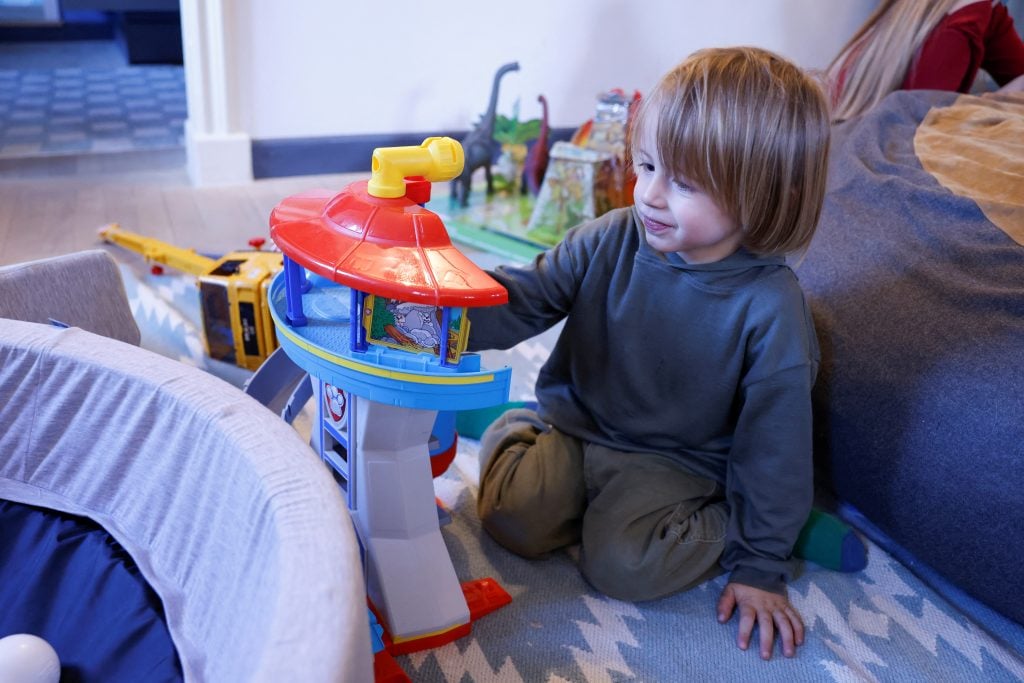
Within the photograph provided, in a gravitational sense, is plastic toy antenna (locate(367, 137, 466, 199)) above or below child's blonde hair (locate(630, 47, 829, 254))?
below

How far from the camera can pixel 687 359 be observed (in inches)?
32.8

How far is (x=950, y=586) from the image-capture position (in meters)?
0.89

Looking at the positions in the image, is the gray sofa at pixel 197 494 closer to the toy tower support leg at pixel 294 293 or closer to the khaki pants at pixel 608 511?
the toy tower support leg at pixel 294 293

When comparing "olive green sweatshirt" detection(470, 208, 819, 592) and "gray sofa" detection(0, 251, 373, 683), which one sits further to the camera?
"olive green sweatshirt" detection(470, 208, 819, 592)

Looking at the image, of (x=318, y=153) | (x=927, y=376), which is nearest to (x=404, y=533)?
(x=927, y=376)

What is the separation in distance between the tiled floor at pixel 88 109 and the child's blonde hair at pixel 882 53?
1.46m

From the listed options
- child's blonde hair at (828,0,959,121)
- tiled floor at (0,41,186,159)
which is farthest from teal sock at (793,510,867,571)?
tiled floor at (0,41,186,159)

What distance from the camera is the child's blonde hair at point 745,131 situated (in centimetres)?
71

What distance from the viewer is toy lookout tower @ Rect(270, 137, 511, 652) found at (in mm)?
622

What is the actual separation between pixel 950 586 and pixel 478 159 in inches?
44.7

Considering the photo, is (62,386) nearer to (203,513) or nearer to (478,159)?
(203,513)

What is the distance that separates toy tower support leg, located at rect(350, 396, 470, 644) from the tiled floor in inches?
60.8

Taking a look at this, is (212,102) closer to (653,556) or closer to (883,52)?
(883,52)

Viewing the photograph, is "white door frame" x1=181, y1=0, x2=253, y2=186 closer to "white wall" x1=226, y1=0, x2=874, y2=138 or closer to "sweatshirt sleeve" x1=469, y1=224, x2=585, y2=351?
"white wall" x1=226, y1=0, x2=874, y2=138
